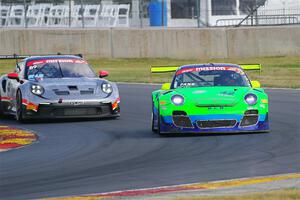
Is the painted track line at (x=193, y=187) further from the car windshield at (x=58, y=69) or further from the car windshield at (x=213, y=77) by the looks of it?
the car windshield at (x=58, y=69)

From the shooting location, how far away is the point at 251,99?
15.2m

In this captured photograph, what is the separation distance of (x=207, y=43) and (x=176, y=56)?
1.20 metres

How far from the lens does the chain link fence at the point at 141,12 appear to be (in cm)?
4053

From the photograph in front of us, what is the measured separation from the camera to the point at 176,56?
3794 centimetres

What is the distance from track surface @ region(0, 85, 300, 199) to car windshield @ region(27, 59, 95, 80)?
173 cm

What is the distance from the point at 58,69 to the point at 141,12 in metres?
21.9

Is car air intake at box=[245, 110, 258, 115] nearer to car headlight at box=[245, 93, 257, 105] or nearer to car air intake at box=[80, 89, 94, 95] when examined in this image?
car headlight at box=[245, 93, 257, 105]

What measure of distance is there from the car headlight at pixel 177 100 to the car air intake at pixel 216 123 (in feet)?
1.34

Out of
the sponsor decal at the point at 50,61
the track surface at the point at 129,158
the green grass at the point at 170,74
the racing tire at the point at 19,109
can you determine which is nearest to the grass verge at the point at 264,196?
the track surface at the point at 129,158

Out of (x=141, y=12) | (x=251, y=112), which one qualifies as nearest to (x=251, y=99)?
(x=251, y=112)

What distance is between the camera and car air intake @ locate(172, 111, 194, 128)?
49.4 ft

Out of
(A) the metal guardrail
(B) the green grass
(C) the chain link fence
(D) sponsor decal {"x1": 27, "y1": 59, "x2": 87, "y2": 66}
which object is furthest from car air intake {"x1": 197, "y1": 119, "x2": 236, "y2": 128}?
(C) the chain link fence

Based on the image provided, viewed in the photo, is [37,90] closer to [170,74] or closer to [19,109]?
[19,109]

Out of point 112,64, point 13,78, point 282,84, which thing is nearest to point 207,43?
point 112,64
